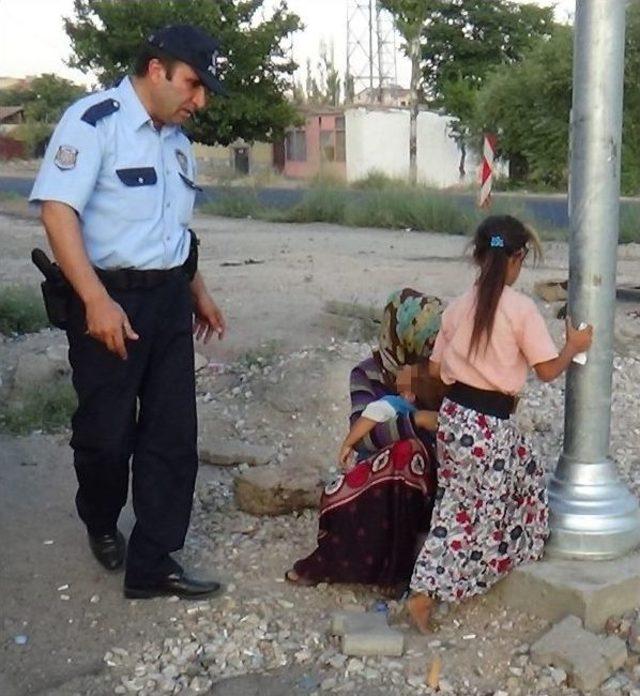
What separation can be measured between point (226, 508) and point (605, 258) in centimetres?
187

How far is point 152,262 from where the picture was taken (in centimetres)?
365

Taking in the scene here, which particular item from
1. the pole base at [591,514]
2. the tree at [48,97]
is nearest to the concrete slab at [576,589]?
the pole base at [591,514]

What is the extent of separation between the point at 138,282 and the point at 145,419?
0.45m

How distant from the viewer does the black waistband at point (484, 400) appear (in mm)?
3600

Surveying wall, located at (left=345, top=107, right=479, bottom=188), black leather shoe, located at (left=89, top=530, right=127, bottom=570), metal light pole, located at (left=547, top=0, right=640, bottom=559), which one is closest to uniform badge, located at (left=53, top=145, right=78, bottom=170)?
black leather shoe, located at (left=89, top=530, right=127, bottom=570)

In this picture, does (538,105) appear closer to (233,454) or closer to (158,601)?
(233,454)

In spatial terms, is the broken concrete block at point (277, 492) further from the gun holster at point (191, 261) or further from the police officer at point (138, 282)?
the gun holster at point (191, 261)

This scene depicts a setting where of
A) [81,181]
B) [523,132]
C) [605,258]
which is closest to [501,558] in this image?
[605,258]

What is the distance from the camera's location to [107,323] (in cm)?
336

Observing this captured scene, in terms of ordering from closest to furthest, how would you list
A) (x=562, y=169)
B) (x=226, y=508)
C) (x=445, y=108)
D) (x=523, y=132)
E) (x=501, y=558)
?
(x=501, y=558) < (x=226, y=508) < (x=523, y=132) < (x=562, y=169) < (x=445, y=108)

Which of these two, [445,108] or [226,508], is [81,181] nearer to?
[226,508]

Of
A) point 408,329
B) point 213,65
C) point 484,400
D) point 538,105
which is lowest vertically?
point 484,400

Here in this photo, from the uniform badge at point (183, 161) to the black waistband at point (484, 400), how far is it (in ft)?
3.56

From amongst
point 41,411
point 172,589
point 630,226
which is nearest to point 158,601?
point 172,589
